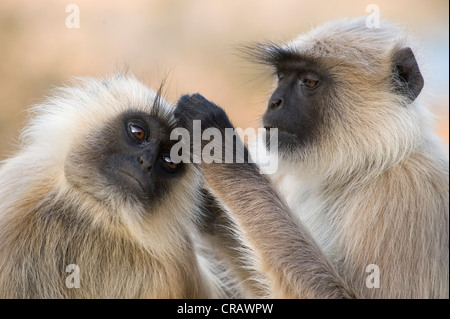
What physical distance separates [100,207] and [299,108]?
121cm

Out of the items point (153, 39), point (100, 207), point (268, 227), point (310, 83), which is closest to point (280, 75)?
point (310, 83)

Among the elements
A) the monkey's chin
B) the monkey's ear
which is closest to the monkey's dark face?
the monkey's chin

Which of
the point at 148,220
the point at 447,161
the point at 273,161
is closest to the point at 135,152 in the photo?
the point at 148,220

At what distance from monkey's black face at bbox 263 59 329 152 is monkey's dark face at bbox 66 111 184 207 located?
0.66 metres

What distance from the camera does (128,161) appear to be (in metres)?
3.09

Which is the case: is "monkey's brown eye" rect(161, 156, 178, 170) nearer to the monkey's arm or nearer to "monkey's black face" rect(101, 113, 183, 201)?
"monkey's black face" rect(101, 113, 183, 201)

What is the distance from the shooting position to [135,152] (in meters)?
3.11

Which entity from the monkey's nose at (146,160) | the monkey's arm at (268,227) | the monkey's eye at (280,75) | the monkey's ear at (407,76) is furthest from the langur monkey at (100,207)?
the monkey's ear at (407,76)

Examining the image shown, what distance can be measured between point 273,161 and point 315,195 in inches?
12.4

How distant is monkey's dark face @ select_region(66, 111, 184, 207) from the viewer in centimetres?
309

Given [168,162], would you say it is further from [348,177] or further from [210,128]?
[348,177]

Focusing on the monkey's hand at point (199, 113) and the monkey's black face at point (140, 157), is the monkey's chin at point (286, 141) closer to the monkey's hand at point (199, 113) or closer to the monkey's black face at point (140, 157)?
the monkey's hand at point (199, 113)

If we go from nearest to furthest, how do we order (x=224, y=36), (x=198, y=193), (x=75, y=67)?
(x=198, y=193) < (x=75, y=67) < (x=224, y=36)
